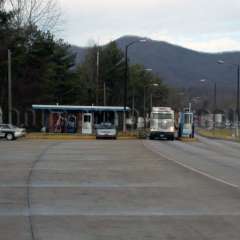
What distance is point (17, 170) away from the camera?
2555 centimetres

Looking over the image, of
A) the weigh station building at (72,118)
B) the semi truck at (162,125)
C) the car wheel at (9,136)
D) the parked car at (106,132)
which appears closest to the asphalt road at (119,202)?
the car wheel at (9,136)

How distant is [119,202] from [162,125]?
5295 cm

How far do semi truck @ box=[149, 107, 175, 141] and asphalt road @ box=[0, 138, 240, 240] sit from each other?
40934 millimetres

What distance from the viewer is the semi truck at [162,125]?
68.3 meters

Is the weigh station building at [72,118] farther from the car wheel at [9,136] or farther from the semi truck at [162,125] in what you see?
the car wheel at [9,136]

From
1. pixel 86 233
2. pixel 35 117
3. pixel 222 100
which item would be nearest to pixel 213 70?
pixel 222 100

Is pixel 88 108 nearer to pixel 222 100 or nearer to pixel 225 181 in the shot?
pixel 225 181

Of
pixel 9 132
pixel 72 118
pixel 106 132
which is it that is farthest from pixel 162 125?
pixel 9 132

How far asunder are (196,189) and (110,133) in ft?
160

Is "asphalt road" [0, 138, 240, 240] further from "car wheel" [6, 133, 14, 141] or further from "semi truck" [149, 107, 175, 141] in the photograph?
"semi truck" [149, 107, 175, 141]

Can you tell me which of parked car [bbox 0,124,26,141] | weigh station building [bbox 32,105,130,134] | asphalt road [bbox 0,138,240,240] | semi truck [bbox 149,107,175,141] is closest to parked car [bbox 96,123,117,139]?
semi truck [bbox 149,107,175,141]

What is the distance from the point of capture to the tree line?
282ft

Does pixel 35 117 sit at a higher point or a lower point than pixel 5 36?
lower

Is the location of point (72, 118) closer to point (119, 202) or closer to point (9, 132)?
point (9, 132)
